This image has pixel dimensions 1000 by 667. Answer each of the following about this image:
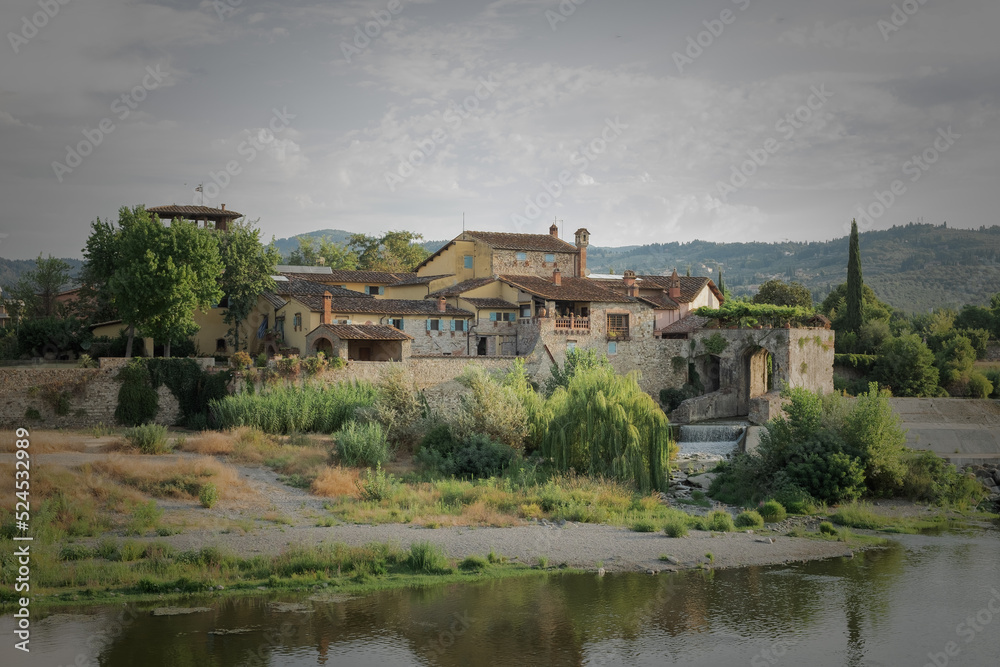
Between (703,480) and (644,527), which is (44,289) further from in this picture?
(644,527)

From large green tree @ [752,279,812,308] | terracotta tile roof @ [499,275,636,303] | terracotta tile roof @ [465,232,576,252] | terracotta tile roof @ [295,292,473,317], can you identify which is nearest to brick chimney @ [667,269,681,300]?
terracotta tile roof @ [499,275,636,303]

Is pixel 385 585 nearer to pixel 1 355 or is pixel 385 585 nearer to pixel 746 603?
pixel 746 603

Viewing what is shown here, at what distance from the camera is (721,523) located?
2308 cm

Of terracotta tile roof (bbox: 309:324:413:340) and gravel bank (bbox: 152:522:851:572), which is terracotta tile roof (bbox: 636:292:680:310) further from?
gravel bank (bbox: 152:522:851:572)

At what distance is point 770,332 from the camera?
43.3m

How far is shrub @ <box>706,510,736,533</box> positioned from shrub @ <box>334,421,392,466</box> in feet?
35.2

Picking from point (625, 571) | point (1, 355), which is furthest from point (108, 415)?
point (625, 571)

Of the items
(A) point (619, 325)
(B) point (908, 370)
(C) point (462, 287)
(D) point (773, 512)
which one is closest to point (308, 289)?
(C) point (462, 287)

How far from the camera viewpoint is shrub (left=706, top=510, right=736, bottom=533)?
2303cm

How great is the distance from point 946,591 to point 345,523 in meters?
14.0

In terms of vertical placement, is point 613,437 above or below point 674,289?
below

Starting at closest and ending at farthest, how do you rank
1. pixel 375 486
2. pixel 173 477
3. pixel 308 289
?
pixel 173 477 < pixel 375 486 < pixel 308 289

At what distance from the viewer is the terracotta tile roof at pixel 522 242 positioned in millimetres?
53938

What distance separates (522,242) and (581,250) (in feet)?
13.6
